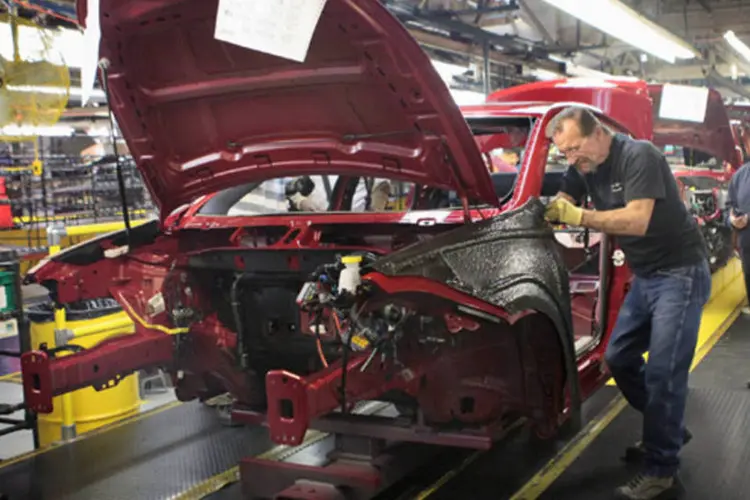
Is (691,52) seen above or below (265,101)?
above

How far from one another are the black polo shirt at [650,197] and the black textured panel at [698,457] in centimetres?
103

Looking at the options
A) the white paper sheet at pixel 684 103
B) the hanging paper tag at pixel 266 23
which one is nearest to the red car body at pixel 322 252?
the hanging paper tag at pixel 266 23

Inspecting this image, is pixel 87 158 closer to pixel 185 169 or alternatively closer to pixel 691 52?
pixel 185 169

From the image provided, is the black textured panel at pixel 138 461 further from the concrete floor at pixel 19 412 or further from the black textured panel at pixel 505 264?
the black textured panel at pixel 505 264

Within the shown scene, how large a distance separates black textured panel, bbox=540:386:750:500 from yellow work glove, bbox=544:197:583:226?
1301mm

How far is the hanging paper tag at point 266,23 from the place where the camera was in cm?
236

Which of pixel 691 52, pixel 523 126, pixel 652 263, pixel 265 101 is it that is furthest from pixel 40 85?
pixel 691 52

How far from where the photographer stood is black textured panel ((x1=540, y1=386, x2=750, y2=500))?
357 cm

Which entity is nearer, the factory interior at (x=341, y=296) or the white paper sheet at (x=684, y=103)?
the factory interior at (x=341, y=296)

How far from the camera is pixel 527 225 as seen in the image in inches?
125

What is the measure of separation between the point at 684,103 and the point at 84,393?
6.82 meters

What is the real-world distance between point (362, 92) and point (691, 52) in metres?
10.1

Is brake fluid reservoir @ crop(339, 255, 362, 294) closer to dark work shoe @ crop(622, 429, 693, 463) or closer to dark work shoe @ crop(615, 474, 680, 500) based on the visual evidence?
dark work shoe @ crop(615, 474, 680, 500)

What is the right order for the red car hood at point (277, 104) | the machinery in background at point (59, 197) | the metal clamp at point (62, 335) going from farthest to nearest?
the machinery in background at point (59, 197) < the metal clamp at point (62, 335) < the red car hood at point (277, 104)
